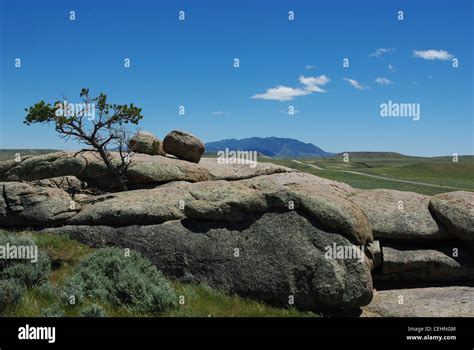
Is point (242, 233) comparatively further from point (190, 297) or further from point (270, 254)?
point (190, 297)

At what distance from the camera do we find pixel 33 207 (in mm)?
22922

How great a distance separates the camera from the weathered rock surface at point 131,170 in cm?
2883

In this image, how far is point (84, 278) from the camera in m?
16.4

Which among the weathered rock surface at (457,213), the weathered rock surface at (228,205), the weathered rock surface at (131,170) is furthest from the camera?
the weathered rock surface at (131,170)

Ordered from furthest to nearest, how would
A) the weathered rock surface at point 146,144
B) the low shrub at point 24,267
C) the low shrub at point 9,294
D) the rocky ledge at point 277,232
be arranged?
1. the weathered rock surface at point 146,144
2. the rocky ledge at point 277,232
3. the low shrub at point 24,267
4. the low shrub at point 9,294

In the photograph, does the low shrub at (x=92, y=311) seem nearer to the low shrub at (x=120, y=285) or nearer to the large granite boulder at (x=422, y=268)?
the low shrub at (x=120, y=285)

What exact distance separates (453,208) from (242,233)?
10712mm

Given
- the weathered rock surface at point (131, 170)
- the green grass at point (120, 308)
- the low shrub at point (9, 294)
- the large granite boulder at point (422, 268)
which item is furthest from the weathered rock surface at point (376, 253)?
the low shrub at point (9, 294)

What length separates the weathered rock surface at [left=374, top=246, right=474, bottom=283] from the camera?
21.3 metres

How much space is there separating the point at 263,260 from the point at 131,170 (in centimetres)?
1340

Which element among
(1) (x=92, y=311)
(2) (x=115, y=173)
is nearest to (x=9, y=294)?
(1) (x=92, y=311)

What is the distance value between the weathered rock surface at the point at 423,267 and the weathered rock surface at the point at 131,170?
12.9m

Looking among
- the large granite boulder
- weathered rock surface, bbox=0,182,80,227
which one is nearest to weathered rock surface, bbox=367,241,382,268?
the large granite boulder
